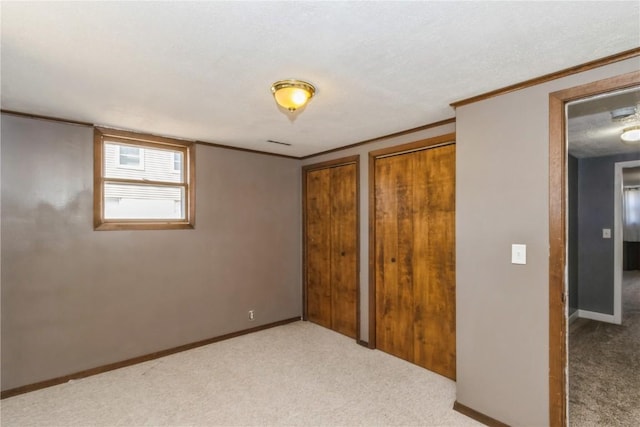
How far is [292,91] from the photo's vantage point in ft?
6.63

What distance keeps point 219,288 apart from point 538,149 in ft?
11.1

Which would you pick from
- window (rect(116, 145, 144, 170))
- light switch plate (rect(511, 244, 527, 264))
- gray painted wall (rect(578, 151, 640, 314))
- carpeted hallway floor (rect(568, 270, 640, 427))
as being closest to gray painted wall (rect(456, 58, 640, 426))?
light switch plate (rect(511, 244, 527, 264))

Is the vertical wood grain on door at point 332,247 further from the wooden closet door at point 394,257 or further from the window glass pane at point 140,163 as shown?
the window glass pane at point 140,163

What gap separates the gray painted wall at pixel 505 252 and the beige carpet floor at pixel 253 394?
0.41 meters

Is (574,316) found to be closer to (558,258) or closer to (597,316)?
(597,316)

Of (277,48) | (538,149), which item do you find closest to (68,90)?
(277,48)

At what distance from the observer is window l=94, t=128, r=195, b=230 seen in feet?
10.1

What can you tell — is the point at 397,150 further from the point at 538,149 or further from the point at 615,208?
the point at 615,208

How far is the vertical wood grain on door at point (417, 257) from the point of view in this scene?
293 centimetres

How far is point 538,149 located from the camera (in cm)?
203

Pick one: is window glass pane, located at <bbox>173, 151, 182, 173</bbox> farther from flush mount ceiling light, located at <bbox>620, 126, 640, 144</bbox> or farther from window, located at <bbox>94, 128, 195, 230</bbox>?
flush mount ceiling light, located at <bbox>620, 126, 640, 144</bbox>

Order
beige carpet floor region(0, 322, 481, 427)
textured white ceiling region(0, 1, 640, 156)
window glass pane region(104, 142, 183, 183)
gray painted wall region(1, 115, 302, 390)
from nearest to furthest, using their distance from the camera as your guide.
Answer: textured white ceiling region(0, 1, 640, 156)
beige carpet floor region(0, 322, 481, 427)
gray painted wall region(1, 115, 302, 390)
window glass pane region(104, 142, 183, 183)

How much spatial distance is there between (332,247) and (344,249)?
218 mm

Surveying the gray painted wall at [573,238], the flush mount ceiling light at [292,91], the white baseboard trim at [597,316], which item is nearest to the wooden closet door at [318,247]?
the flush mount ceiling light at [292,91]
